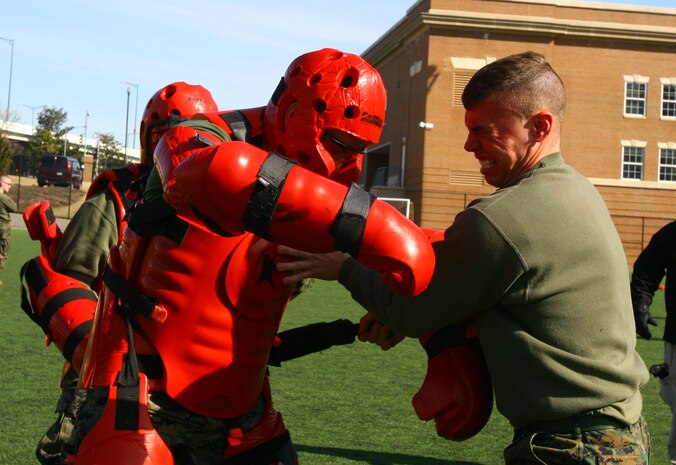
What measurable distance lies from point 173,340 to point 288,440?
68cm

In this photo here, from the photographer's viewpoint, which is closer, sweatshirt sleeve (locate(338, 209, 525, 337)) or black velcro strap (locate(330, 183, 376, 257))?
black velcro strap (locate(330, 183, 376, 257))

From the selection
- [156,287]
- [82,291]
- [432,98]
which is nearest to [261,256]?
[156,287]

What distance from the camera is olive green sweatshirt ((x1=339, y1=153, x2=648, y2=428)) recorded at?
2.89 m

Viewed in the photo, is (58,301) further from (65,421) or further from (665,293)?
(665,293)

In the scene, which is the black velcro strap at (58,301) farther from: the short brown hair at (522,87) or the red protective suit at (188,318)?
the short brown hair at (522,87)

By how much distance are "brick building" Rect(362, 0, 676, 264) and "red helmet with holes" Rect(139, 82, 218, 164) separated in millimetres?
36586

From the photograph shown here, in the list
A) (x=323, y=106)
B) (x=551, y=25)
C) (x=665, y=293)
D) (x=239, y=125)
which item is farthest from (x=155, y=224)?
(x=551, y=25)

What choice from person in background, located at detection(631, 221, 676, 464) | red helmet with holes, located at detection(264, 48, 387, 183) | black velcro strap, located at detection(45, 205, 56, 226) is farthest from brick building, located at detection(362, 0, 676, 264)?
red helmet with holes, located at detection(264, 48, 387, 183)

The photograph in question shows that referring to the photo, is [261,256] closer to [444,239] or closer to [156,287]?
[156,287]

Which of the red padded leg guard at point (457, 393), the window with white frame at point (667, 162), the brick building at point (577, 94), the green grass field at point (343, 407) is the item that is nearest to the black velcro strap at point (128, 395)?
the red padded leg guard at point (457, 393)

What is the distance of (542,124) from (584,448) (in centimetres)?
106

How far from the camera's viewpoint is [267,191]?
84.9 inches

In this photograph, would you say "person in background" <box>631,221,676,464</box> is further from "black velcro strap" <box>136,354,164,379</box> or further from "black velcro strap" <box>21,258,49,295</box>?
"black velcro strap" <box>136,354,164,379</box>

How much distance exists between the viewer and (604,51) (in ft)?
140
